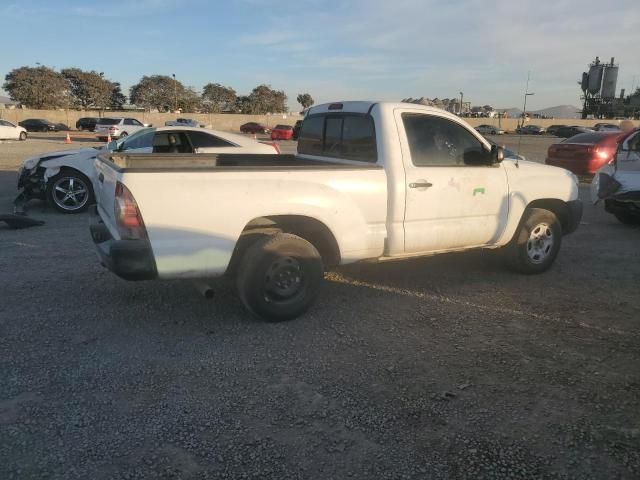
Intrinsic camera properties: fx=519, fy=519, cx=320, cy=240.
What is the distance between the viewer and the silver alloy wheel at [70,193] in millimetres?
8914

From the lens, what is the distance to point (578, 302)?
5086 millimetres

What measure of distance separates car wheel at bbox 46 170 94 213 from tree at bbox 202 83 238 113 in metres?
88.8

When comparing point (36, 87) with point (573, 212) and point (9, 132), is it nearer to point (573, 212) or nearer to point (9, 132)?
point (9, 132)

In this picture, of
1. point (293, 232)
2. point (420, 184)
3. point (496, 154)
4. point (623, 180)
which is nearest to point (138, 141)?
point (293, 232)

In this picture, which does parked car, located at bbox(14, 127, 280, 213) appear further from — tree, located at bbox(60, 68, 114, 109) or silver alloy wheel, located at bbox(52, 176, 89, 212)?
tree, located at bbox(60, 68, 114, 109)

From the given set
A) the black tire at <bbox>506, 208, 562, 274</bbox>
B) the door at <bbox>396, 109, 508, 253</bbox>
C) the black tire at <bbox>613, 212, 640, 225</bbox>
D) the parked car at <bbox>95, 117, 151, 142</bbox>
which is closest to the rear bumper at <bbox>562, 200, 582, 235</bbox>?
the black tire at <bbox>506, 208, 562, 274</bbox>

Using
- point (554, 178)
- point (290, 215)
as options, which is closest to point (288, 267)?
point (290, 215)

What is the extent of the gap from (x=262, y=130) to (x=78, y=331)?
5328 cm

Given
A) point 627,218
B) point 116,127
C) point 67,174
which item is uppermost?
point 116,127

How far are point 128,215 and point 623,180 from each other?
758 centimetres

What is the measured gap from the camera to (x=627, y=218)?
917 cm

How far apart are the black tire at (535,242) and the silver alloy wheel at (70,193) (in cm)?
712

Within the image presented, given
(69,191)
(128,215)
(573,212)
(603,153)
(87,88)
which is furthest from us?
(87,88)

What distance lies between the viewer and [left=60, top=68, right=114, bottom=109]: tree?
78.9 metres
